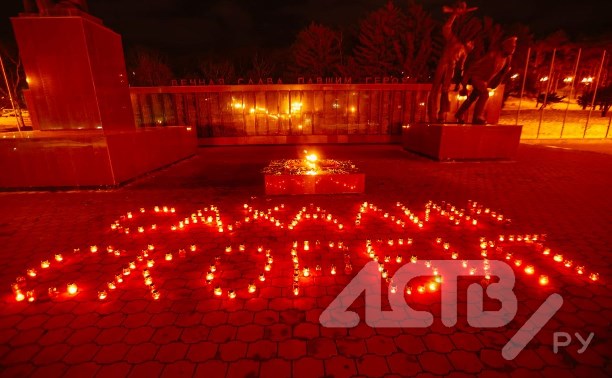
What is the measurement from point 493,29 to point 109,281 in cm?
3599

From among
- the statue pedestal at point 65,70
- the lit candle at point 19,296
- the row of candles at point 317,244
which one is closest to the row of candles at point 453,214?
the row of candles at point 317,244

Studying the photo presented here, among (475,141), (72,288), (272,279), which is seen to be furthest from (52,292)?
(475,141)

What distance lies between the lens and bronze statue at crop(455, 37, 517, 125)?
9719mm

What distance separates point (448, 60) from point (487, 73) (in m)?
1.38

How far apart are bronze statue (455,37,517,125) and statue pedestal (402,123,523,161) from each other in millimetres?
653

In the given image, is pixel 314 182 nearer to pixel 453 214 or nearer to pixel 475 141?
pixel 453 214

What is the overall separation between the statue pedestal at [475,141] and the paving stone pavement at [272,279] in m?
3.11

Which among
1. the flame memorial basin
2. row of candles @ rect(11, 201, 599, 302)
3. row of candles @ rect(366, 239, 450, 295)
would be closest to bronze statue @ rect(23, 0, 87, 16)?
row of candles @ rect(11, 201, 599, 302)

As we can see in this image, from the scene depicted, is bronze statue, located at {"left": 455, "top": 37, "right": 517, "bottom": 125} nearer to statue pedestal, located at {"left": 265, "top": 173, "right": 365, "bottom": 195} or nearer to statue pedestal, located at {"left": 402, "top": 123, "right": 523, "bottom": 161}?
statue pedestal, located at {"left": 402, "top": 123, "right": 523, "bottom": 161}

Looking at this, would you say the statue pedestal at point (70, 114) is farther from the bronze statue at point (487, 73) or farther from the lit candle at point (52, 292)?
the bronze statue at point (487, 73)

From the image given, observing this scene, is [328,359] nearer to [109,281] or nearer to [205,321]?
[205,321]

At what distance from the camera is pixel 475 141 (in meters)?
10.6

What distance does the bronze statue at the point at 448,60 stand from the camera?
10.4m

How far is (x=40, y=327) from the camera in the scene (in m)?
2.85
